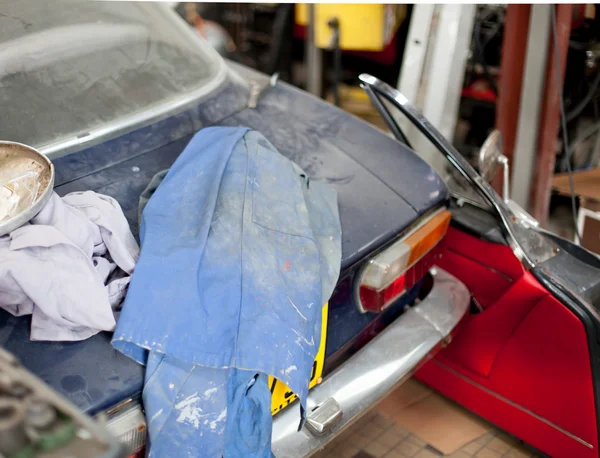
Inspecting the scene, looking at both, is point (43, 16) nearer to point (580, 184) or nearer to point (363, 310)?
point (363, 310)

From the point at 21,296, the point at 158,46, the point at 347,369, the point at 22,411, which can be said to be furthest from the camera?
the point at 158,46

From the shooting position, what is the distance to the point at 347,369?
4.85 feet

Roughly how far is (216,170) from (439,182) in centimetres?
72

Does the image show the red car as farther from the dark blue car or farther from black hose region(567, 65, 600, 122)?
black hose region(567, 65, 600, 122)

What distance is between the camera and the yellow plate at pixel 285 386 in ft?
4.00

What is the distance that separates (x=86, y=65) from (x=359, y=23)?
2.14 m

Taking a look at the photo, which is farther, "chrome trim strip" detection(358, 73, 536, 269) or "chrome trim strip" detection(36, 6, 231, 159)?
"chrome trim strip" detection(358, 73, 536, 269)

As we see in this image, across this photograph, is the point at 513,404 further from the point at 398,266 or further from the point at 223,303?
the point at 223,303

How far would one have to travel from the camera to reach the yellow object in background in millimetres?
3312

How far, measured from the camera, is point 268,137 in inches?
68.0

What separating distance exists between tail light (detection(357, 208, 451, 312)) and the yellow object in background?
2.05 metres

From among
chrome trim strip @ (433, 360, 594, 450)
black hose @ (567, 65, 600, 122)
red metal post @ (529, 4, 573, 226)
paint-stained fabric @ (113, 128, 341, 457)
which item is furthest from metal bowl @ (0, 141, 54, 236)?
black hose @ (567, 65, 600, 122)

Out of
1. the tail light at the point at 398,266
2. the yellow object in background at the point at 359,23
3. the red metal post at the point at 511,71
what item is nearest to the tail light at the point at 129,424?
the tail light at the point at 398,266

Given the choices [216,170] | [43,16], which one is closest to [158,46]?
[43,16]
